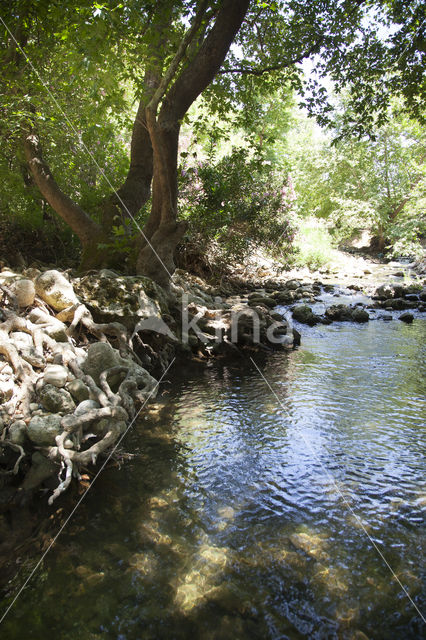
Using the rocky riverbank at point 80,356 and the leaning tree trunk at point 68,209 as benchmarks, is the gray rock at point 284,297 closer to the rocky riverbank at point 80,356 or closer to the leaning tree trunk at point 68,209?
the rocky riverbank at point 80,356

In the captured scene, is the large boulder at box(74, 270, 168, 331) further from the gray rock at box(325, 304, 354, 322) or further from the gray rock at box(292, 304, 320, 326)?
the gray rock at box(325, 304, 354, 322)

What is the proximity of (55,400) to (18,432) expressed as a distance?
506 mm

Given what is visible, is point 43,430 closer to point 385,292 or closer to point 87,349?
point 87,349

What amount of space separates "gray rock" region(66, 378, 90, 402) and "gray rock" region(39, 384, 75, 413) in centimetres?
15

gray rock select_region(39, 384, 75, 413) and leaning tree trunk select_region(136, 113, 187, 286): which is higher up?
leaning tree trunk select_region(136, 113, 187, 286)

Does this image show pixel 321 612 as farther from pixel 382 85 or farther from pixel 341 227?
pixel 341 227

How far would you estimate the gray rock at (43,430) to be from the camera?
3418 millimetres

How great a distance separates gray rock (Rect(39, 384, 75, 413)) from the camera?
149 inches

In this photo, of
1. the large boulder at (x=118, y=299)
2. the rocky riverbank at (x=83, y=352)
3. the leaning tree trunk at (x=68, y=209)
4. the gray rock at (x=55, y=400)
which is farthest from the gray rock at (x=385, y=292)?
the gray rock at (x=55, y=400)

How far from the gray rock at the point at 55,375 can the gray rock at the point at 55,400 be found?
86 millimetres

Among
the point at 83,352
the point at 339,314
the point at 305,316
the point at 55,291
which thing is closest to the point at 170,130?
the point at 55,291

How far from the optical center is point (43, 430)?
3443 mm

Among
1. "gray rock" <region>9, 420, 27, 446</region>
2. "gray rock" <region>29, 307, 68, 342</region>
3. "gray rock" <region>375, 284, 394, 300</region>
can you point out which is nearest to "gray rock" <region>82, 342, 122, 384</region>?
"gray rock" <region>29, 307, 68, 342</region>

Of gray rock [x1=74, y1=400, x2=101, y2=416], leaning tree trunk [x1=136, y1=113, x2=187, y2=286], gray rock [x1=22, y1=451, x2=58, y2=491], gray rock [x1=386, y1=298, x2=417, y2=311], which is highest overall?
leaning tree trunk [x1=136, y1=113, x2=187, y2=286]
